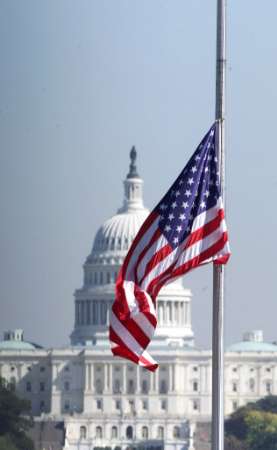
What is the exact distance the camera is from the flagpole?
85.7 ft

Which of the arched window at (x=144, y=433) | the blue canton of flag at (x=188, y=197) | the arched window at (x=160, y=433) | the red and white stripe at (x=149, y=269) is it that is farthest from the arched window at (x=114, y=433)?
the blue canton of flag at (x=188, y=197)

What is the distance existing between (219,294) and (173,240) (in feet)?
2.55

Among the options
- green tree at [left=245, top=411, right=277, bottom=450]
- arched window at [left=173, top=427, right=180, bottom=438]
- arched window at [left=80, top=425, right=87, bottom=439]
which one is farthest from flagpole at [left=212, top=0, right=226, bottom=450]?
arched window at [left=173, top=427, right=180, bottom=438]

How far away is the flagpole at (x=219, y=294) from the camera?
26.1 m

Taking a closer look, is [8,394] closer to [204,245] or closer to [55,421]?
[55,421]

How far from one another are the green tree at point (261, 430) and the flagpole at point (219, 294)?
123m

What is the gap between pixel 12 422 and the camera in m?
125

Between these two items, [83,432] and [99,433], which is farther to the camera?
[99,433]

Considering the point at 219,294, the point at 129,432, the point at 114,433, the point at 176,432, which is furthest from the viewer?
the point at 129,432

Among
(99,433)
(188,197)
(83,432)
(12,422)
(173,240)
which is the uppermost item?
(99,433)

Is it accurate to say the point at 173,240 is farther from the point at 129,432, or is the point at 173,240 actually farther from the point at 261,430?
the point at 129,432

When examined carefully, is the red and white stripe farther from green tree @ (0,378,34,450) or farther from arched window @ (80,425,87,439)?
arched window @ (80,425,87,439)

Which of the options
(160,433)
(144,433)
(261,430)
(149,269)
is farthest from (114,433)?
(149,269)

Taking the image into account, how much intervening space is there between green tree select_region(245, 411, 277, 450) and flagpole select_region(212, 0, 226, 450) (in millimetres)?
123017
